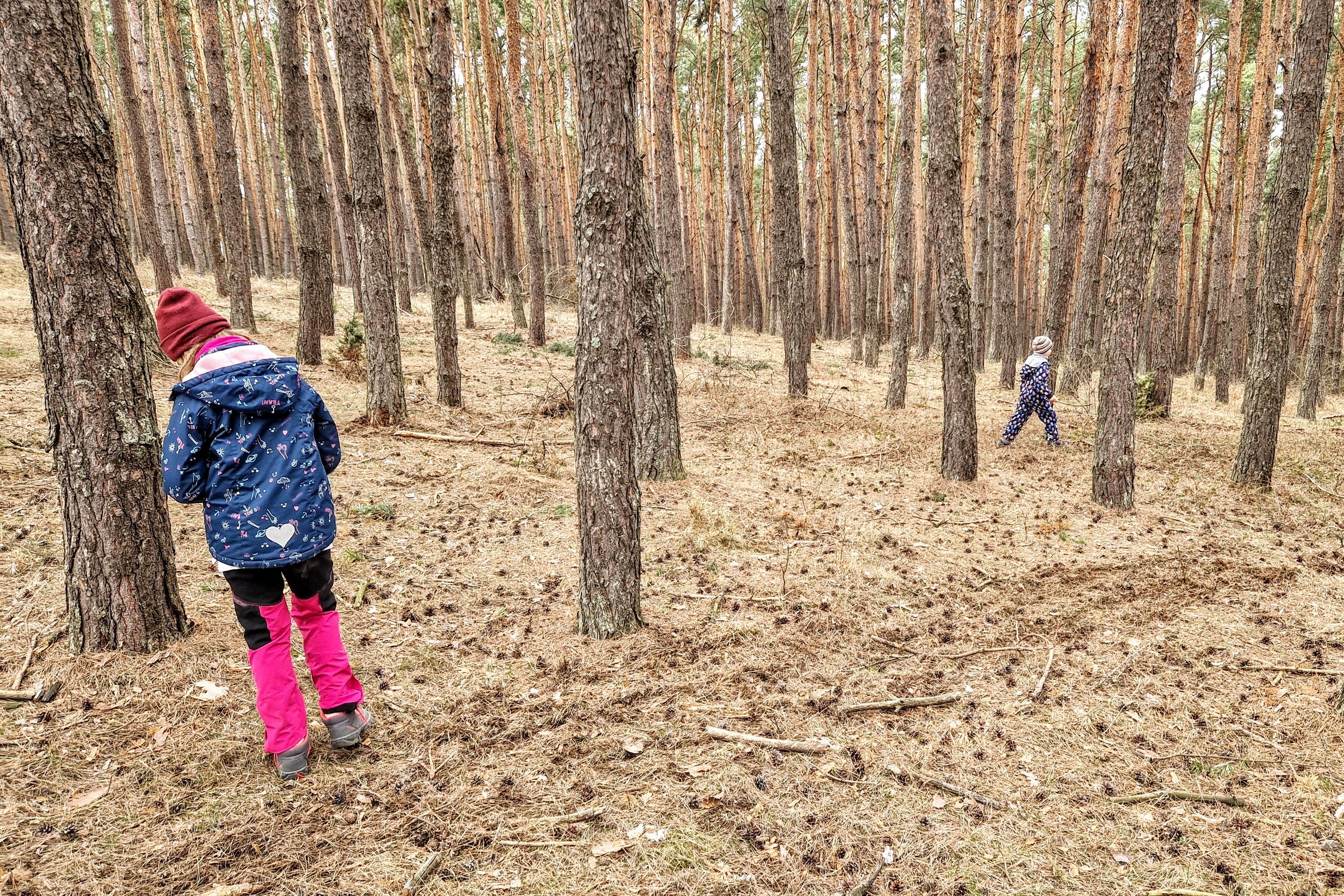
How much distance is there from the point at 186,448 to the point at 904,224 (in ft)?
48.6

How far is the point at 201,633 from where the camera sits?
3949mm

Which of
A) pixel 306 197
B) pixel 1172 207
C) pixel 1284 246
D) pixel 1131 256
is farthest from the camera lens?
pixel 1172 207

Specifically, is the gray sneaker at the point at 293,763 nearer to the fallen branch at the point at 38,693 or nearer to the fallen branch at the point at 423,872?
the fallen branch at the point at 423,872

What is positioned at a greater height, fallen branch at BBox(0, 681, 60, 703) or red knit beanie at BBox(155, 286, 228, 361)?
red knit beanie at BBox(155, 286, 228, 361)

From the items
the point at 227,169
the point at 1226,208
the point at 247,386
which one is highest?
the point at 227,169

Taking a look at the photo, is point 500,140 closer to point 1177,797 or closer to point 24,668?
point 24,668

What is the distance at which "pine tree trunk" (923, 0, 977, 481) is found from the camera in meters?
7.04

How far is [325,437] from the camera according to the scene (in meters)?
3.28

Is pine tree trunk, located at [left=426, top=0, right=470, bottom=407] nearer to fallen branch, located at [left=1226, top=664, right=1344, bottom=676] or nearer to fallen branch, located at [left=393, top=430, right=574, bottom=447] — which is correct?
fallen branch, located at [left=393, top=430, right=574, bottom=447]

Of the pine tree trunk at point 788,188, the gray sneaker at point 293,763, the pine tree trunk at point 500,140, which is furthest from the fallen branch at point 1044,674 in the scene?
the pine tree trunk at point 500,140

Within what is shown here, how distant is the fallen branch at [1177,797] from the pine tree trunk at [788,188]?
27.9 ft

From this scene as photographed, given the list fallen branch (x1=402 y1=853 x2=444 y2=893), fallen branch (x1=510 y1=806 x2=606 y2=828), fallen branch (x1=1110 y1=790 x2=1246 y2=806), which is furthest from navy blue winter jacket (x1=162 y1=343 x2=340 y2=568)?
fallen branch (x1=1110 y1=790 x2=1246 y2=806)

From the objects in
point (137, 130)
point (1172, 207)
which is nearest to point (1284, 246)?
point (1172, 207)

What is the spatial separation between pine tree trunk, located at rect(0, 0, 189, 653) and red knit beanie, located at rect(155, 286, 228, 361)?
2.63 feet
